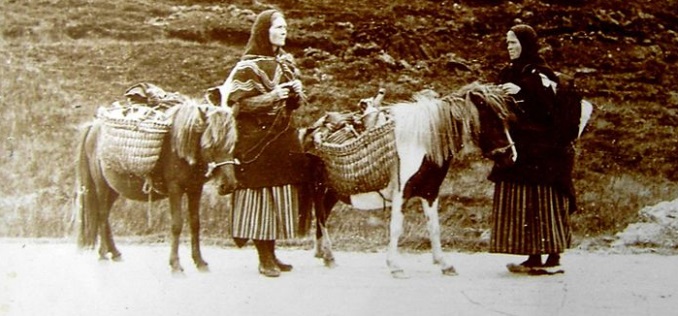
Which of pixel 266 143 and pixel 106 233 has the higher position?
pixel 266 143

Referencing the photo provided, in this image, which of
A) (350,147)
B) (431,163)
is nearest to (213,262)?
(350,147)

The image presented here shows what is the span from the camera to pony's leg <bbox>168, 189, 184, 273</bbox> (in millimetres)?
3488

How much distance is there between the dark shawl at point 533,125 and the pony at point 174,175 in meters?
1.00

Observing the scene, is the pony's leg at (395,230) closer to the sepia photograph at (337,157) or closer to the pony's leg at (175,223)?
the sepia photograph at (337,157)

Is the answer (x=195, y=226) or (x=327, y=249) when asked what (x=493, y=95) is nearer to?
(x=327, y=249)

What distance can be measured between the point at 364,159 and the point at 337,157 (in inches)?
4.1

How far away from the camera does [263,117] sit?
3508 mm

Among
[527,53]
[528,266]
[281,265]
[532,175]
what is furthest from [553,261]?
[281,265]

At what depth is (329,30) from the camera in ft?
12.0

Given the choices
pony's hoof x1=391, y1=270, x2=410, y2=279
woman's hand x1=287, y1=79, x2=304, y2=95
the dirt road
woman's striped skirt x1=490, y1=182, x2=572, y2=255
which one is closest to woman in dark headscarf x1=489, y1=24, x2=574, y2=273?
woman's striped skirt x1=490, y1=182, x2=572, y2=255

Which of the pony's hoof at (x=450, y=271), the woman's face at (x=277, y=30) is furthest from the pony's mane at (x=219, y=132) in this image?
the pony's hoof at (x=450, y=271)

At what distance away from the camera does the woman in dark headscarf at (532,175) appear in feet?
11.6

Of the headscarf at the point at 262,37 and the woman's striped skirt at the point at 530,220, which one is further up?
the headscarf at the point at 262,37

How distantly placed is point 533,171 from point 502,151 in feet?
0.52
